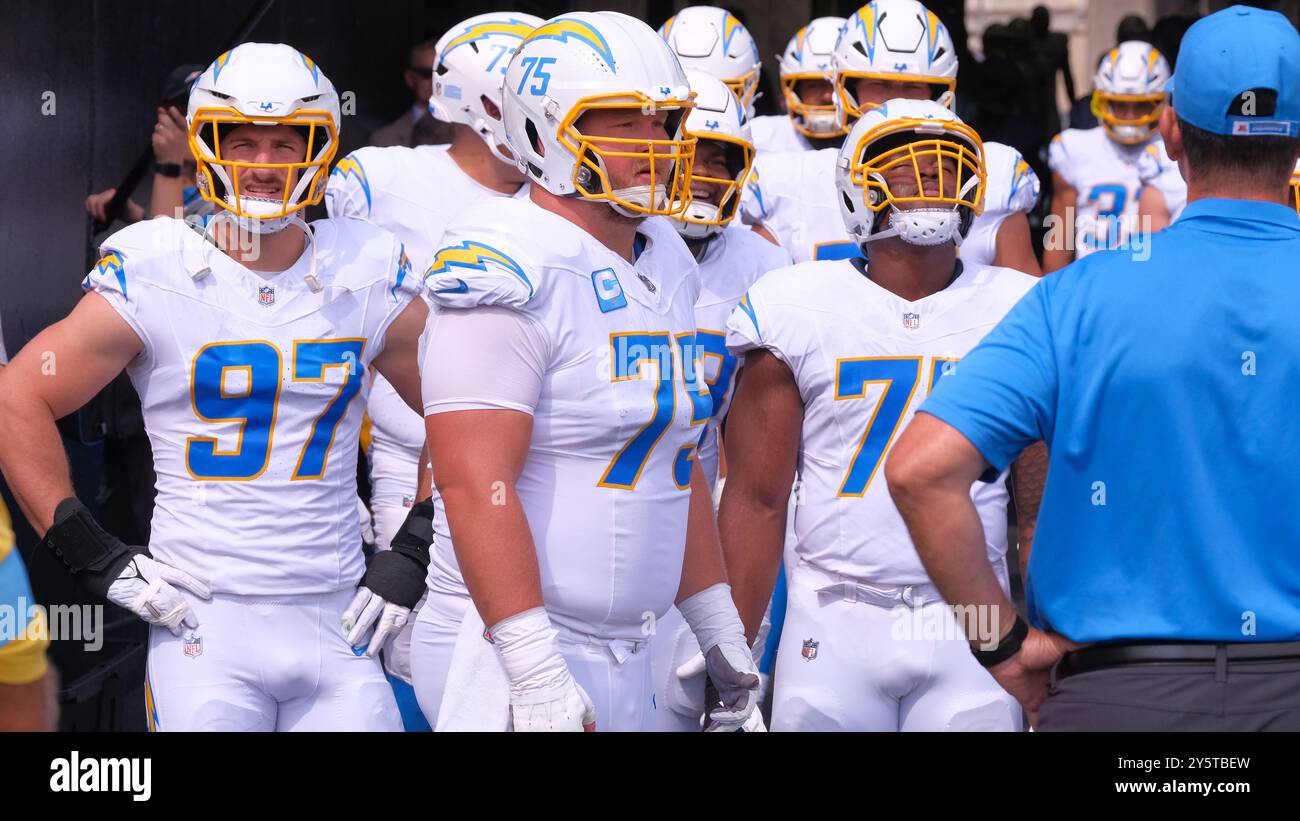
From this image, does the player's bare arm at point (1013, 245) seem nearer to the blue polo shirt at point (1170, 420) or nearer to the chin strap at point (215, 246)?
the chin strap at point (215, 246)

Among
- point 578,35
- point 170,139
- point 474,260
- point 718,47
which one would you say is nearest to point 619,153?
point 578,35

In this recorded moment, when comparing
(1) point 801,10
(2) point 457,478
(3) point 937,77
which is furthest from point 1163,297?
(1) point 801,10

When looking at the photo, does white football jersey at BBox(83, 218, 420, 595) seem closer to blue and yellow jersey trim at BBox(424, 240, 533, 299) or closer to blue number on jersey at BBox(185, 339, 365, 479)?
blue number on jersey at BBox(185, 339, 365, 479)

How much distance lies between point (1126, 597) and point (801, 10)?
1075 cm

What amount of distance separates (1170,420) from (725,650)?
4.29 ft

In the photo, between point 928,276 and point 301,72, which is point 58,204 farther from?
point 928,276

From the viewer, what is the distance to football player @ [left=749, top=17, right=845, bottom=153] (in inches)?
269

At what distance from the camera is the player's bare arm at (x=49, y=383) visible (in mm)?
4086

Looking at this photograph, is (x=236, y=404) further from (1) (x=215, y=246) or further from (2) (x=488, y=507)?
(2) (x=488, y=507)

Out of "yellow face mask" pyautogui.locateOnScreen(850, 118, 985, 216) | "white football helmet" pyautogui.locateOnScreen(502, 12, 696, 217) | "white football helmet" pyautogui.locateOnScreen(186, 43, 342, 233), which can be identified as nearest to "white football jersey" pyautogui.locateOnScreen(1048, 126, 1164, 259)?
"yellow face mask" pyautogui.locateOnScreen(850, 118, 985, 216)

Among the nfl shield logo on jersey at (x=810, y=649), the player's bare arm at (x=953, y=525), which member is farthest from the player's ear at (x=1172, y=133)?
the nfl shield logo on jersey at (x=810, y=649)

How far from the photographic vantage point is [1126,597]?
2850mm

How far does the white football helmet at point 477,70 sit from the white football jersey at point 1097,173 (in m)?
4.31

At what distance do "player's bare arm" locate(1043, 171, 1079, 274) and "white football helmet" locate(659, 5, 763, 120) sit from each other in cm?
241
